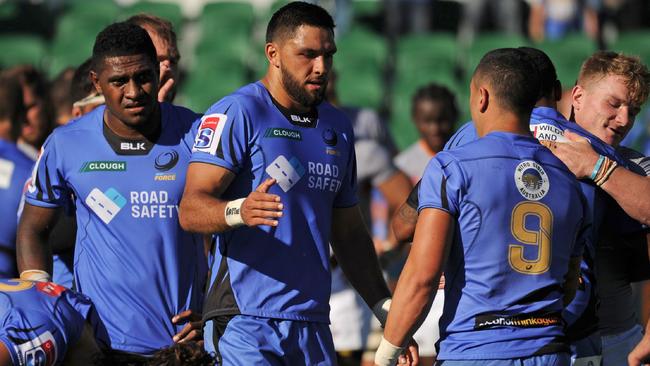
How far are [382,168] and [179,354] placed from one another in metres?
4.81

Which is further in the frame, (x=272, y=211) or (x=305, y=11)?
(x=305, y=11)

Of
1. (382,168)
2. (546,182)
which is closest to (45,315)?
(546,182)

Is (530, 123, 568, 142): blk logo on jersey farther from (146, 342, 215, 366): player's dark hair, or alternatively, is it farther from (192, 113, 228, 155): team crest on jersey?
(146, 342, 215, 366): player's dark hair

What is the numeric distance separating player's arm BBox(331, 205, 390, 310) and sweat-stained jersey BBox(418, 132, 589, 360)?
0.94 metres

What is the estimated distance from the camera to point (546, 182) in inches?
215

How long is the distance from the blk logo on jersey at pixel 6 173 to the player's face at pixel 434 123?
362 cm

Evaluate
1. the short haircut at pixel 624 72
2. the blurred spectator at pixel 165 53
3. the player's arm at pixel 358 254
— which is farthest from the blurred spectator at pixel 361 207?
the short haircut at pixel 624 72

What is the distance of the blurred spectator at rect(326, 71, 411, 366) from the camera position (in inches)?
393

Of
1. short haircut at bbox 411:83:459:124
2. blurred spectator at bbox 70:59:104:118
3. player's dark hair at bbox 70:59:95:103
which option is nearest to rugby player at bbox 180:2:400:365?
blurred spectator at bbox 70:59:104:118

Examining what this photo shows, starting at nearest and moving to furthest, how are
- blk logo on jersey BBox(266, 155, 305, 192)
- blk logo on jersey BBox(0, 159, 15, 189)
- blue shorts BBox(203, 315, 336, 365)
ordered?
blue shorts BBox(203, 315, 336, 365)
blk logo on jersey BBox(266, 155, 305, 192)
blk logo on jersey BBox(0, 159, 15, 189)

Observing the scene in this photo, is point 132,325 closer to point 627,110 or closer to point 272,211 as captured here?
point 272,211

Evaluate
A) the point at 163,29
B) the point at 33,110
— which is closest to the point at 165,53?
the point at 163,29

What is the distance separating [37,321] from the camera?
227 inches

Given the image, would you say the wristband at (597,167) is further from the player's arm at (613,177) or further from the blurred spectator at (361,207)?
the blurred spectator at (361,207)
